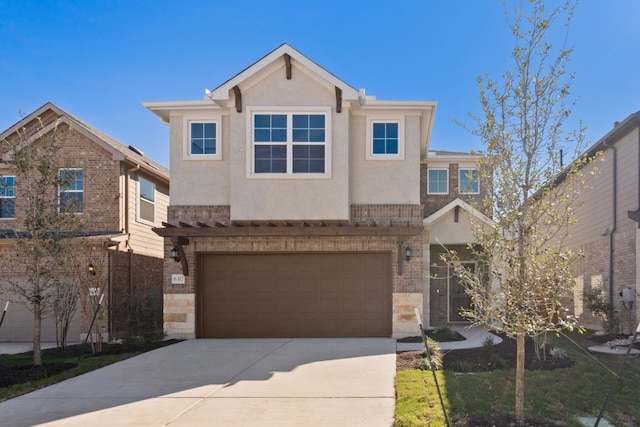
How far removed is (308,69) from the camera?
41.7 feet

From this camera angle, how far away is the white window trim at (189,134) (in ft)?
43.3

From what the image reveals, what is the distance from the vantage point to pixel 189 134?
43.6 ft

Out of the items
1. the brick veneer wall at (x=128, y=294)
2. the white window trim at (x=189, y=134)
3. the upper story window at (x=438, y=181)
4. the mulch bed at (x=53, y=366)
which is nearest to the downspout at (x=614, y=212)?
the upper story window at (x=438, y=181)

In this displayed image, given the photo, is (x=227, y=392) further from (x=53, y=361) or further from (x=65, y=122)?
(x=65, y=122)

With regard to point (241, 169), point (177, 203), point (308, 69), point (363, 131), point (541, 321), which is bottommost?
point (541, 321)

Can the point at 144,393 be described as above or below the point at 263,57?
below

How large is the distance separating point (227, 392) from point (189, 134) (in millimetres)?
7728

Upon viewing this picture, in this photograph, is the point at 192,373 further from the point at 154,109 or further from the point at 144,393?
the point at 154,109

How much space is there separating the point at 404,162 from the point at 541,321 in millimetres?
7875

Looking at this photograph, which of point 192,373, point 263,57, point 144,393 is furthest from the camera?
point 263,57

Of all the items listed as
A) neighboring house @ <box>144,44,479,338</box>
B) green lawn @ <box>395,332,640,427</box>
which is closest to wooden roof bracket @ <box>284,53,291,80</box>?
neighboring house @ <box>144,44,479,338</box>

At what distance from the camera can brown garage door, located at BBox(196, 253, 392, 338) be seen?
42.9ft

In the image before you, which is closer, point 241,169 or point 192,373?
point 192,373

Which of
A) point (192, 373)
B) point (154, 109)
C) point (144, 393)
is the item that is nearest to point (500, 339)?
point (192, 373)
